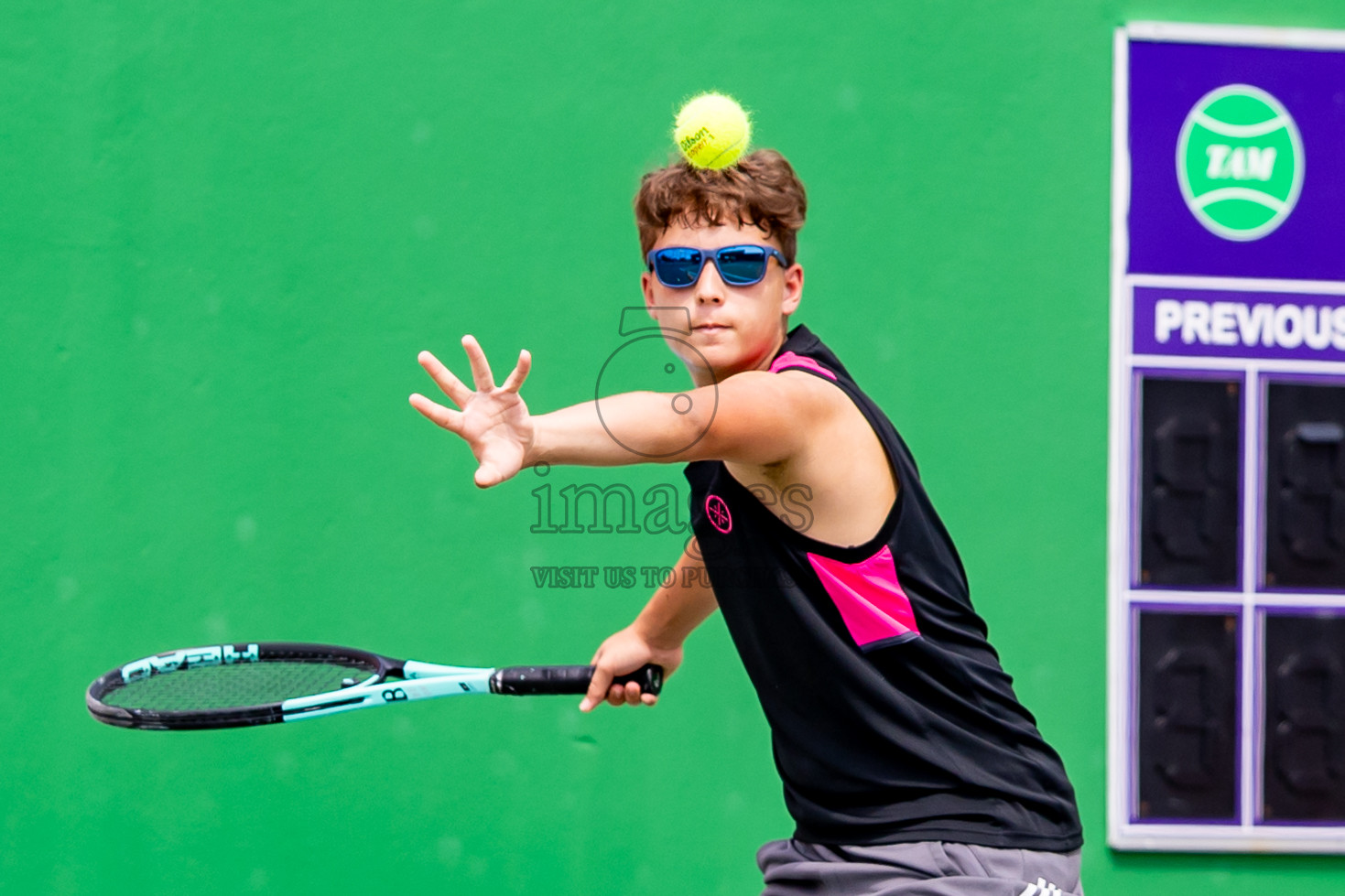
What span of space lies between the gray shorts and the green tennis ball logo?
2.03m

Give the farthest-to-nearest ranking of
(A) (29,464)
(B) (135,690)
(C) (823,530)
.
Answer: (A) (29,464)
(B) (135,690)
(C) (823,530)

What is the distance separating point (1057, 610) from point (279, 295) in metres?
2.14

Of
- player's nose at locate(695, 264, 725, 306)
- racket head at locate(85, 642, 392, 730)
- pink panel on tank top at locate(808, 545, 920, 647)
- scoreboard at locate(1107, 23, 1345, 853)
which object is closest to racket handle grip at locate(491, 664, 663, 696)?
racket head at locate(85, 642, 392, 730)

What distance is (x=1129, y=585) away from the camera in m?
3.20

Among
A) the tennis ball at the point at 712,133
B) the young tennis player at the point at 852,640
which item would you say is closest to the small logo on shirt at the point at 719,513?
the young tennis player at the point at 852,640

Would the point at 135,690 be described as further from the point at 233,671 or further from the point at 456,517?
the point at 456,517

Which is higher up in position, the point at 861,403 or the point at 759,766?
the point at 861,403

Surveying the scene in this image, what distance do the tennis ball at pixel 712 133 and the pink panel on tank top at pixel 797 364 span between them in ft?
1.42

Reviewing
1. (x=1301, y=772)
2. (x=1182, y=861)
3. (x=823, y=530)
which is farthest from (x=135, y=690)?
(x=1301, y=772)

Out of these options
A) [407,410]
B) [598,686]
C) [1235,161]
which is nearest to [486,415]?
[598,686]

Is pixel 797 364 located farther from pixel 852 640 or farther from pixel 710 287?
pixel 852 640

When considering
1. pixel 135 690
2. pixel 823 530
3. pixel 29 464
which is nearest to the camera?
pixel 823 530

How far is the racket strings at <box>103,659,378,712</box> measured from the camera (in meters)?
2.36

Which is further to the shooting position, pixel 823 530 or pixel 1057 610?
pixel 1057 610
